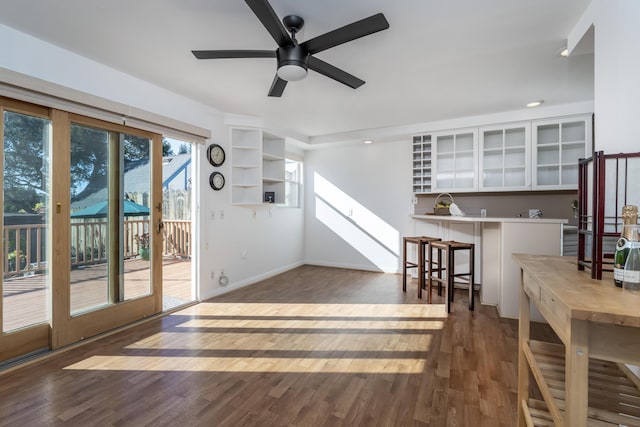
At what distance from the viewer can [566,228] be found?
3.20 meters

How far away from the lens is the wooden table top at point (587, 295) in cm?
77

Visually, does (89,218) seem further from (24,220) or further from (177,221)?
(177,221)

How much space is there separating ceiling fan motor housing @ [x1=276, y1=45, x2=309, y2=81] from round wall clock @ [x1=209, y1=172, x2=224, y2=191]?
85.2 inches

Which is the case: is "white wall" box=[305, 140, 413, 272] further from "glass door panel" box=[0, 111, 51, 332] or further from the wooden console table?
"glass door panel" box=[0, 111, 51, 332]

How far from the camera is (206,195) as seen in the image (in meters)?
3.75

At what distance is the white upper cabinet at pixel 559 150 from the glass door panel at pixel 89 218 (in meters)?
4.97

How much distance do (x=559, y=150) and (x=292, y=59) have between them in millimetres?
3771

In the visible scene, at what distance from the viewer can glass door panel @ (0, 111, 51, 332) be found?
86.9 inches

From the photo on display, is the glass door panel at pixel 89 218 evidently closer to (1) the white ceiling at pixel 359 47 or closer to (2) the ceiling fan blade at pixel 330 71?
(1) the white ceiling at pixel 359 47

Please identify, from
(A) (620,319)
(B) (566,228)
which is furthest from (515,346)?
(A) (620,319)

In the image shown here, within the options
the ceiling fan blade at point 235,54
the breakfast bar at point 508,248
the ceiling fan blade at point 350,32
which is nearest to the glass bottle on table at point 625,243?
the ceiling fan blade at point 350,32

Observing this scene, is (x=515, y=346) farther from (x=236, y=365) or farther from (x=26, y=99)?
(x=26, y=99)

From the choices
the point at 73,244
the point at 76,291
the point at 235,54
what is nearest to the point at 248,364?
the point at 76,291

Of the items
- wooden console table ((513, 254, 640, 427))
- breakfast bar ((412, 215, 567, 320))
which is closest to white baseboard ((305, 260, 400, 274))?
breakfast bar ((412, 215, 567, 320))
